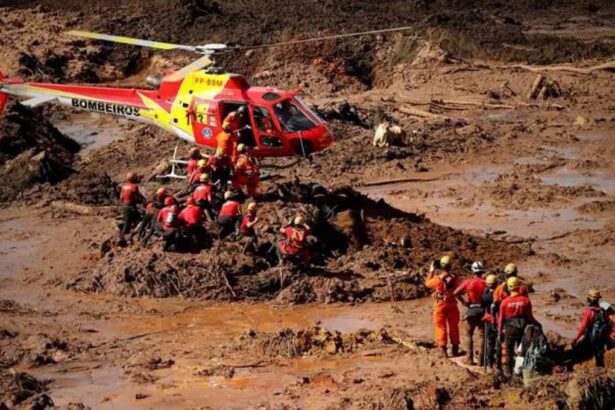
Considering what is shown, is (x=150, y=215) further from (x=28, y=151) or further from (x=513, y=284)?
(x=28, y=151)

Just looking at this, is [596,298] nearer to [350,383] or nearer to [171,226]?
[350,383]

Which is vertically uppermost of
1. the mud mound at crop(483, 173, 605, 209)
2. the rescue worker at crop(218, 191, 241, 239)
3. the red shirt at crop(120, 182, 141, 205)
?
the red shirt at crop(120, 182, 141, 205)

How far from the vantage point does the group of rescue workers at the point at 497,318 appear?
1417 cm

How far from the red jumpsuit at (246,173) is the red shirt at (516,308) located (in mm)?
6963

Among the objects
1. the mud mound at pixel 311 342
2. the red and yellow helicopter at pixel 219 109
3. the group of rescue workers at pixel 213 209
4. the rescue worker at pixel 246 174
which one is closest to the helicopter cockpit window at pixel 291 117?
the red and yellow helicopter at pixel 219 109

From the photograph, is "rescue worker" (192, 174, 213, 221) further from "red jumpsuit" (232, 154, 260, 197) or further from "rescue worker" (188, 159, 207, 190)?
"red jumpsuit" (232, 154, 260, 197)

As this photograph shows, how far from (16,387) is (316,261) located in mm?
6455

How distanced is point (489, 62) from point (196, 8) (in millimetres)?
11329

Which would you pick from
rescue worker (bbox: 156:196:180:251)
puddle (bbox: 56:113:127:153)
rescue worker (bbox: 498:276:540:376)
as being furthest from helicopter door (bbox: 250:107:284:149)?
puddle (bbox: 56:113:127:153)

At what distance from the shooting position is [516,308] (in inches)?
555

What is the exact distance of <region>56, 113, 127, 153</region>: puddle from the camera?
3064cm

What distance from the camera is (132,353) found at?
53.4 feet

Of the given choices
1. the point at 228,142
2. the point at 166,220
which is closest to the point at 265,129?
the point at 228,142

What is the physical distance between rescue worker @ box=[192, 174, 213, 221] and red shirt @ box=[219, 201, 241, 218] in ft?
1.38
